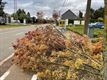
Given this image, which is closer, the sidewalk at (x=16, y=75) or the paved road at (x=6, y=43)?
the sidewalk at (x=16, y=75)

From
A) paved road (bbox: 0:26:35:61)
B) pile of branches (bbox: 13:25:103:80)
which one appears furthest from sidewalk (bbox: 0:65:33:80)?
paved road (bbox: 0:26:35:61)

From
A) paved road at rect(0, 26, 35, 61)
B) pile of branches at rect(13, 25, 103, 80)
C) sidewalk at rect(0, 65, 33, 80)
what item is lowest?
paved road at rect(0, 26, 35, 61)

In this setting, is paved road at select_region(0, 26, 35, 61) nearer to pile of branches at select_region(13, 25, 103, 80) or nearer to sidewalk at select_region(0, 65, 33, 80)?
sidewalk at select_region(0, 65, 33, 80)

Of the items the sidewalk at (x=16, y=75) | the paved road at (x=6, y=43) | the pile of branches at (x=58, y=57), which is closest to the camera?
the pile of branches at (x=58, y=57)

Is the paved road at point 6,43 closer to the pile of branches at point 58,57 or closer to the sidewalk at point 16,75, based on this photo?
the sidewalk at point 16,75

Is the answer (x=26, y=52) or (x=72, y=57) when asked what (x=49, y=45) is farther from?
(x=72, y=57)

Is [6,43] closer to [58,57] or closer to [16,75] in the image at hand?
[16,75]

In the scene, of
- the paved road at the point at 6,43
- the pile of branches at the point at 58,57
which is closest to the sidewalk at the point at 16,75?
the pile of branches at the point at 58,57

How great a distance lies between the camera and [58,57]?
32.6 feet

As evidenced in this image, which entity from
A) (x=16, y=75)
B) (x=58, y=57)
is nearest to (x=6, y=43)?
(x=16, y=75)

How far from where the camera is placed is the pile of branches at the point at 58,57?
7.99m

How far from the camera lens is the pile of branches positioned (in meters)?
7.99

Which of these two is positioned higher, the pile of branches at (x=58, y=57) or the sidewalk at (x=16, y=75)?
the pile of branches at (x=58, y=57)

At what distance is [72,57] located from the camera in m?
8.74
